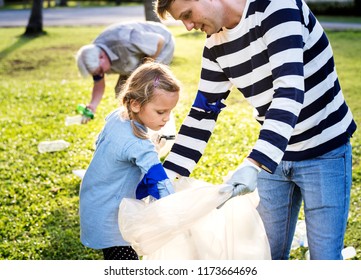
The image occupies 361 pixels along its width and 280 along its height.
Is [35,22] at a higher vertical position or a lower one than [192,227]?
lower

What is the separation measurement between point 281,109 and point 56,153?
371 cm

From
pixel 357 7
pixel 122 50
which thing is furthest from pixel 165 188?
pixel 357 7

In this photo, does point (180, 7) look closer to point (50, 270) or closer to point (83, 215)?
point (83, 215)

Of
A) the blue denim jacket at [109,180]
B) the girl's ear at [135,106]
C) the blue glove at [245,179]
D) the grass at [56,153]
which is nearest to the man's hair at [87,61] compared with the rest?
the grass at [56,153]

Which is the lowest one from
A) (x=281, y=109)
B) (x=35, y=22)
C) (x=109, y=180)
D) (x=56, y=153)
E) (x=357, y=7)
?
(x=357, y=7)

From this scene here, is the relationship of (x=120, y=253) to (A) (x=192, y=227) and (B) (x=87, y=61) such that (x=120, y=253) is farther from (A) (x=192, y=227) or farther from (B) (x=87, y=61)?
(B) (x=87, y=61)

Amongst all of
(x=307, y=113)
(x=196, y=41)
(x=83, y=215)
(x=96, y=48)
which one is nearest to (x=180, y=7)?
(x=307, y=113)

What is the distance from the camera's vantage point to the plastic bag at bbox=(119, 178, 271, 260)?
1.94 m

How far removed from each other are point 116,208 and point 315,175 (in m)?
0.82

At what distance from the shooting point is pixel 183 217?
76.5 inches

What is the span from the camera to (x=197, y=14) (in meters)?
1.95

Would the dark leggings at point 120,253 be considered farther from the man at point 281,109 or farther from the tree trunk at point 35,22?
the tree trunk at point 35,22

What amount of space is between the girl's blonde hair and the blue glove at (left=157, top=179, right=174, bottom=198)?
24 centimetres

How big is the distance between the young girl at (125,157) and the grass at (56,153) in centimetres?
20
